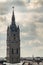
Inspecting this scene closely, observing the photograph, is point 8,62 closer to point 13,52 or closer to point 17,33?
point 13,52

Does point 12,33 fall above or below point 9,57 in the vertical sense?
above

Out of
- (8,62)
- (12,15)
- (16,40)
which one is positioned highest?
(12,15)

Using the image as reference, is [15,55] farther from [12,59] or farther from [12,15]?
[12,15]

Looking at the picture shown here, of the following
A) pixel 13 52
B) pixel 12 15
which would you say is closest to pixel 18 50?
pixel 13 52

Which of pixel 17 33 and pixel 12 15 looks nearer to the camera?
pixel 12 15

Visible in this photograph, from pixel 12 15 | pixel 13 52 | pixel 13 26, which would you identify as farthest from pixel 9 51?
pixel 12 15

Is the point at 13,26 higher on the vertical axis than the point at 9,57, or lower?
higher
